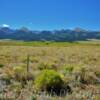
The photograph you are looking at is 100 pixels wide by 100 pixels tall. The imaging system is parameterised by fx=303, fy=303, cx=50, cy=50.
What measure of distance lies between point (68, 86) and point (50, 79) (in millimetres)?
1103

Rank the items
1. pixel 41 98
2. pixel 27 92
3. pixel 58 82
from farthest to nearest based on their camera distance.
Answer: pixel 58 82 < pixel 27 92 < pixel 41 98

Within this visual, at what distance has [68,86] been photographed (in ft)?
41.6

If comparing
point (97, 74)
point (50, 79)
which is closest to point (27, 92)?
point (50, 79)

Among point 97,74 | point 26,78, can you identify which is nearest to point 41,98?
point 26,78

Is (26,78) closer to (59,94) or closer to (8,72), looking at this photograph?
(8,72)

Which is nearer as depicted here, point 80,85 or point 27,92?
point 27,92

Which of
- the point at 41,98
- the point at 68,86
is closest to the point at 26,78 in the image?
the point at 68,86

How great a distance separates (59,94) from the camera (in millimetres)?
11328

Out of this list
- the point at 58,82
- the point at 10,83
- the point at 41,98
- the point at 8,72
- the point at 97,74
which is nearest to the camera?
the point at 41,98

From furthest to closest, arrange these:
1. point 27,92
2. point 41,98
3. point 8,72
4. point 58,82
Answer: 1. point 8,72
2. point 58,82
3. point 27,92
4. point 41,98

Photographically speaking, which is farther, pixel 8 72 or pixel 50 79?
pixel 8 72

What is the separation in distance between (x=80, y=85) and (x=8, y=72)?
153 inches

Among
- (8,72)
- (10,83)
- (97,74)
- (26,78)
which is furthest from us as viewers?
(97,74)

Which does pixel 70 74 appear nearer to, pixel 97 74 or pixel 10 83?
pixel 97 74
